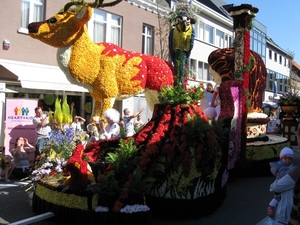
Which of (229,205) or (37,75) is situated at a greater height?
(37,75)

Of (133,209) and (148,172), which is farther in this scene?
(148,172)

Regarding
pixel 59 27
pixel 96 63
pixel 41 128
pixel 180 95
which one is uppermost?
pixel 59 27

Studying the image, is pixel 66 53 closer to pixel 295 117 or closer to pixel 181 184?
pixel 181 184

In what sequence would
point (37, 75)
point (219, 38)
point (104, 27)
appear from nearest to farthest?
point (37, 75)
point (104, 27)
point (219, 38)

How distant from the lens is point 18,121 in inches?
328

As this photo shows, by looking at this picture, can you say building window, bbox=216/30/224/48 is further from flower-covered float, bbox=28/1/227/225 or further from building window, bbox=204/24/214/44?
flower-covered float, bbox=28/1/227/225

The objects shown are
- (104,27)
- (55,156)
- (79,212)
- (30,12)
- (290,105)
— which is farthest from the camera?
(104,27)

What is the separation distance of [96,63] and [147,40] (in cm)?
1098

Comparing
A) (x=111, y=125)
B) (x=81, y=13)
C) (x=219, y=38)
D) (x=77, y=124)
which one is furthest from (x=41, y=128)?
(x=219, y=38)

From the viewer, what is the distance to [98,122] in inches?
297

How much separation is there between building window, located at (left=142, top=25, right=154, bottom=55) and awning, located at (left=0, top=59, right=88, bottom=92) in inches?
232

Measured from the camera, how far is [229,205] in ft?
18.8

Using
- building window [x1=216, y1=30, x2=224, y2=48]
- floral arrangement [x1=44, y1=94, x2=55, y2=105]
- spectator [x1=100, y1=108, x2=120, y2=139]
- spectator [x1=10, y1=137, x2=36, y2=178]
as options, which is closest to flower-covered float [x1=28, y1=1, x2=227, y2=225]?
spectator [x1=100, y1=108, x2=120, y2=139]

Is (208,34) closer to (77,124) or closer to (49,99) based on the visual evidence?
(49,99)
